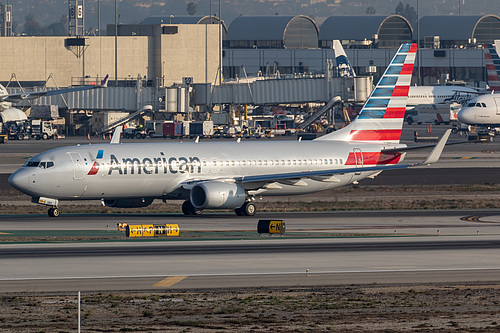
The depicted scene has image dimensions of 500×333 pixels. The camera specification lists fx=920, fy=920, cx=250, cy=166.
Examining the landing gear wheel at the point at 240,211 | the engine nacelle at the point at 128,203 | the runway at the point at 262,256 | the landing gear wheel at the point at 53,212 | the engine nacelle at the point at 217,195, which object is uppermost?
the engine nacelle at the point at 217,195

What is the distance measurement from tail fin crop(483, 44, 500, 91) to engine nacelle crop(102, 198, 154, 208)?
88790 mm

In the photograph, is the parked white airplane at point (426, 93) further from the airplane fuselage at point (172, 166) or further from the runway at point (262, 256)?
the runway at point (262, 256)

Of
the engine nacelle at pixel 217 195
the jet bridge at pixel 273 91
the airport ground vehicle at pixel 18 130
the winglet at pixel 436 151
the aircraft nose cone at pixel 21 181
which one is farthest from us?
the jet bridge at pixel 273 91

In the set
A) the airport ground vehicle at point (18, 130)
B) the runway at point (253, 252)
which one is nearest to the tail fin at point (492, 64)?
the airport ground vehicle at point (18, 130)

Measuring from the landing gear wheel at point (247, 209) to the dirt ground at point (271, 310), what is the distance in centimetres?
2261

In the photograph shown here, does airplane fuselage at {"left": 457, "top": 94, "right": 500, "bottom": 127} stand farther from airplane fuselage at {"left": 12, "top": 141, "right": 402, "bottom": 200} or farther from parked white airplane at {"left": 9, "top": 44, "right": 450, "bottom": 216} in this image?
airplane fuselage at {"left": 12, "top": 141, "right": 402, "bottom": 200}

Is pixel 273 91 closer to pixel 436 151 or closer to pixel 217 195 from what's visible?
pixel 436 151

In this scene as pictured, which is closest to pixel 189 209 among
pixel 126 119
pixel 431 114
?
pixel 126 119

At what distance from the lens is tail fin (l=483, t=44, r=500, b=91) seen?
132500 millimetres

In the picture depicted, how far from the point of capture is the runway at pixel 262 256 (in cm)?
3219

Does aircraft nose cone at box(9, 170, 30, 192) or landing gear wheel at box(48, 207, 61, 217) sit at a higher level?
aircraft nose cone at box(9, 170, 30, 192)

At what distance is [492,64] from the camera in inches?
5271

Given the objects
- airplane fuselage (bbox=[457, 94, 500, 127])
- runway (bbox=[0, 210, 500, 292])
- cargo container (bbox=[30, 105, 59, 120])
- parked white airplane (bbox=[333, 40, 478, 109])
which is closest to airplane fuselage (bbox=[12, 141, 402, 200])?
runway (bbox=[0, 210, 500, 292])

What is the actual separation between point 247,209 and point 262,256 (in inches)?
625
